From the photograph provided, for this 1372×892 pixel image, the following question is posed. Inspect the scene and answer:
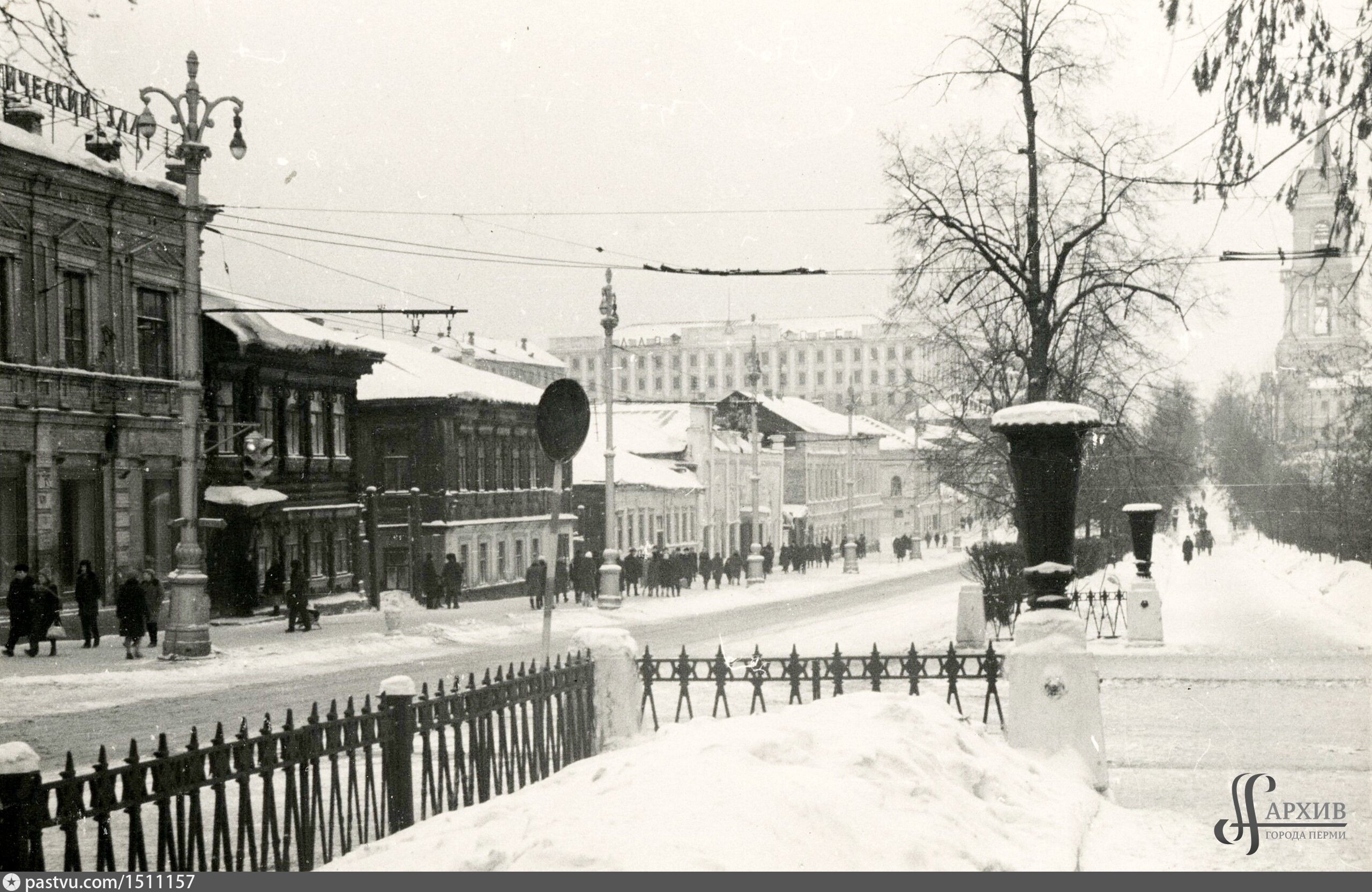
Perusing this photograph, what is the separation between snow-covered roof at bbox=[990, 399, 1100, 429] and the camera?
36.5 ft

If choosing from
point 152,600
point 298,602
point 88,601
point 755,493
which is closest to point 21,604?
point 88,601

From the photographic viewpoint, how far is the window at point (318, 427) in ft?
123

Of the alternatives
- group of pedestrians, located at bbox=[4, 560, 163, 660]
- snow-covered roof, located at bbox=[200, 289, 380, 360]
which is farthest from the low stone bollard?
snow-covered roof, located at bbox=[200, 289, 380, 360]

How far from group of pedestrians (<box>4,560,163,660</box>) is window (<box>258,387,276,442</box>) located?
953cm

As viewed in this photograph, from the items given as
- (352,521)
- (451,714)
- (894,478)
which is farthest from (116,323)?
(894,478)

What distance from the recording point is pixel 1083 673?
10344 mm

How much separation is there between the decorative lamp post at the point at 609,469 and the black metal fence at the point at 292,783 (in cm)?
2232

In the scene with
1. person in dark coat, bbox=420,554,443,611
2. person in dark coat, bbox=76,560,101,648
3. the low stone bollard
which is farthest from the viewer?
person in dark coat, bbox=420,554,443,611

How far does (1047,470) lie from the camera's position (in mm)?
11273

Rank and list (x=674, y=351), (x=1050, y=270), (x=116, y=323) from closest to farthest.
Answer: (x=1050, y=270), (x=116, y=323), (x=674, y=351)

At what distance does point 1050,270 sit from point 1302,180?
16941mm

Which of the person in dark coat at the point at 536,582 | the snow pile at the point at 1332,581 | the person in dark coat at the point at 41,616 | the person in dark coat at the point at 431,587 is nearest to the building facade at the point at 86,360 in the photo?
the person in dark coat at the point at 41,616

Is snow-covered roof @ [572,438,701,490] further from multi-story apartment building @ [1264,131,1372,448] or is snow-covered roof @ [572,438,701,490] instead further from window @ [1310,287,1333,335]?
window @ [1310,287,1333,335]
